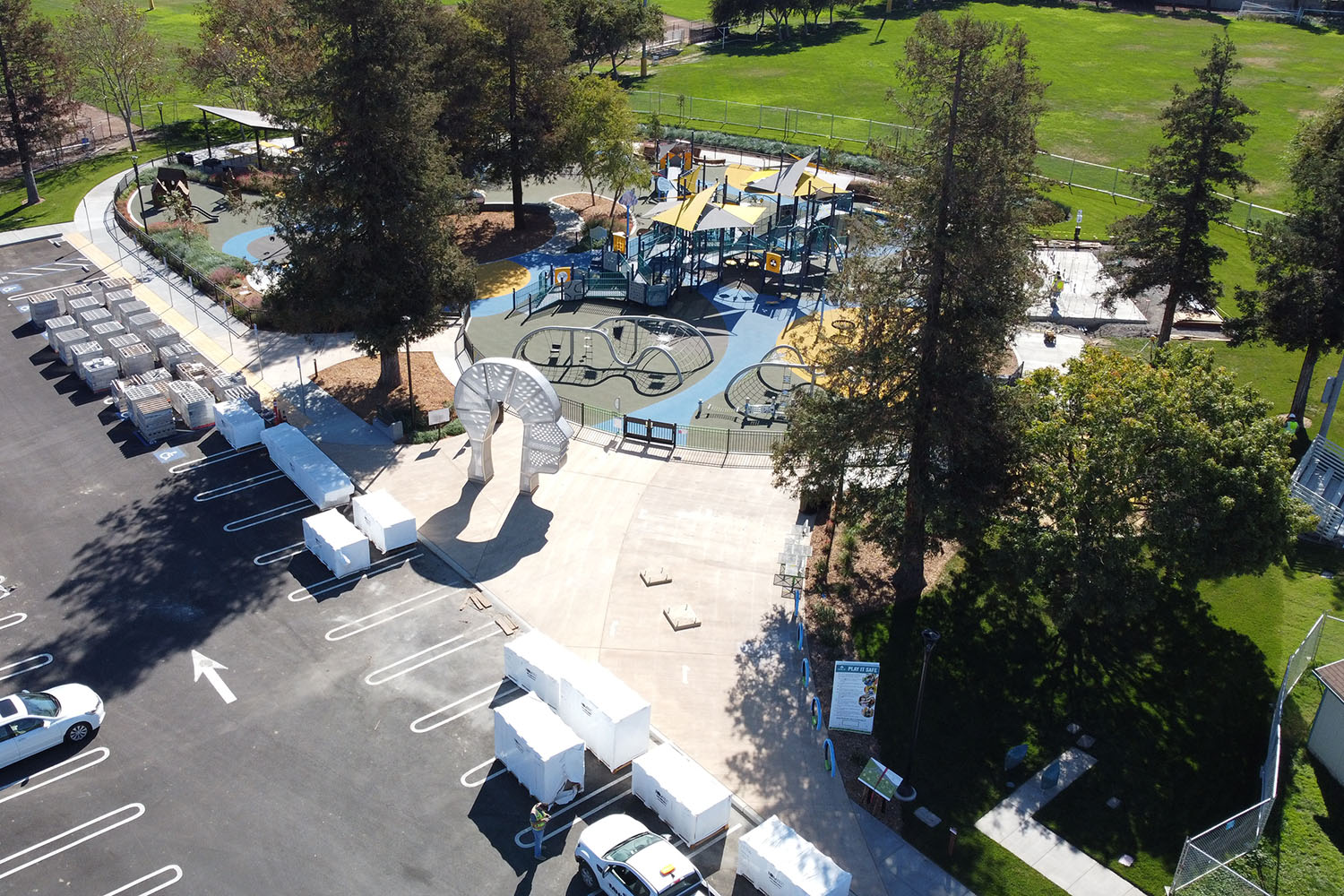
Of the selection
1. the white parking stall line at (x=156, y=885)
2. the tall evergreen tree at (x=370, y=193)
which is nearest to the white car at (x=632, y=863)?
the white parking stall line at (x=156, y=885)

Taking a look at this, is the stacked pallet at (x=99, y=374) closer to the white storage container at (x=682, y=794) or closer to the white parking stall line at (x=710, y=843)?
the white storage container at (x=682, y=794)

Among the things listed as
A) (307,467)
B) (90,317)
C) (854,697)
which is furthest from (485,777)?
(90,317)

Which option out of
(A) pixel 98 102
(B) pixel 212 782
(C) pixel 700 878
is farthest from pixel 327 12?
(A) pixel 98 102

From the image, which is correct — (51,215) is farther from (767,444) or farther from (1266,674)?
(1266,674)

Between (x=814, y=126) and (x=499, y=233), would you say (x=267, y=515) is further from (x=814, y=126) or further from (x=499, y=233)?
(x=814, y=126)

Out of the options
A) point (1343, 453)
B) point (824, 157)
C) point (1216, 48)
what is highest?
point (1216, 48)

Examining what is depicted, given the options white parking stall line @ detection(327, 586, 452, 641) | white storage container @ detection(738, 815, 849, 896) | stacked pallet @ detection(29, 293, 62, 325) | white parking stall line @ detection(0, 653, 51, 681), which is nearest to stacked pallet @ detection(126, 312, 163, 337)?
stacked pallet @ detection(29, 293, 62, 325)
